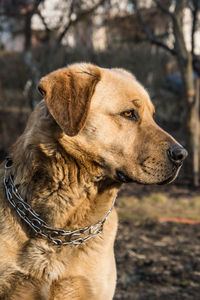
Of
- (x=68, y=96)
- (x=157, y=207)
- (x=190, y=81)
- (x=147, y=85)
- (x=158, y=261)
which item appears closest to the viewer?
(x=68, y=96)

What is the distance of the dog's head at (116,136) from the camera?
95.3 inches

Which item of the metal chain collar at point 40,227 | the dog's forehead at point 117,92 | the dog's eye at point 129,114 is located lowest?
the metal chain collar at point 40,227

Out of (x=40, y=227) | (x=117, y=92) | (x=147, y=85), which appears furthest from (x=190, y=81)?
(x=40, y=227)

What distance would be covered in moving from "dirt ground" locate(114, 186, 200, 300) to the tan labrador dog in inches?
58.9

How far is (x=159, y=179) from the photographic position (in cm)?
250

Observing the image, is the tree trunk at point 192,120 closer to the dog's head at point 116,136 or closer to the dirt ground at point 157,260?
the dirt ground at point 157,260

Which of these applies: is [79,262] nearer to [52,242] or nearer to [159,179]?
[52,242]

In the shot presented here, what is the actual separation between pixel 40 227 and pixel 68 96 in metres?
0.85

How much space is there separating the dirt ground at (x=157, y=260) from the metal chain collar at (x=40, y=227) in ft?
5.12

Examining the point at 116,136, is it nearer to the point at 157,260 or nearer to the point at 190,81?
the point at 157,260

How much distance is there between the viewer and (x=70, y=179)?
244cm

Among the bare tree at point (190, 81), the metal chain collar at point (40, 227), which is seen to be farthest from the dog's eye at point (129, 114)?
the bare tree at point (190, 81)

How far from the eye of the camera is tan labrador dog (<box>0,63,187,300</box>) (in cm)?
232

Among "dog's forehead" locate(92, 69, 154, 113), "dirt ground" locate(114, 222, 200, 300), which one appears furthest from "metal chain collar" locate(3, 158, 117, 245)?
"dirt ground" locate(114, 222, 200, 300)
